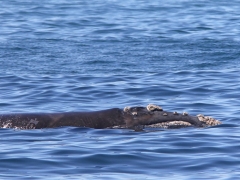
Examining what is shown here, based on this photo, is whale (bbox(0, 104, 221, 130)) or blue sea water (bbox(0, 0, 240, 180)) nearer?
blue sea water (bbox(0, 0, 240, 180))

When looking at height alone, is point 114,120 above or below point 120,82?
above

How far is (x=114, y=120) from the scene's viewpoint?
15.0 m

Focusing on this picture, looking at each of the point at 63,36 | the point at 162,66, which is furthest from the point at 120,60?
the point at 63,36

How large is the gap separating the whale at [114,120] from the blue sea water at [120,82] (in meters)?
0.25

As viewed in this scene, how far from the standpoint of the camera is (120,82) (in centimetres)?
2106

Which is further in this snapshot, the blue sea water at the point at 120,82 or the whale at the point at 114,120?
the whale at the point at 114,120

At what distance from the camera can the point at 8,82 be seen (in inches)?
837

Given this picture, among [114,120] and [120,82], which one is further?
[120,82]

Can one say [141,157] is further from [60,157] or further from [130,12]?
[130,12]

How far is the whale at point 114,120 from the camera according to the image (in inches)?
588

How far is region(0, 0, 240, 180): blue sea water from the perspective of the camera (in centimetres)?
1232

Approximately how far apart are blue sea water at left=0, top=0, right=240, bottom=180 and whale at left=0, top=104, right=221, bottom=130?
25 centimetres

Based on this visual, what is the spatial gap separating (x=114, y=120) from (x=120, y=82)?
6173mm

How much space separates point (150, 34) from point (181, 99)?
36.8 feet
